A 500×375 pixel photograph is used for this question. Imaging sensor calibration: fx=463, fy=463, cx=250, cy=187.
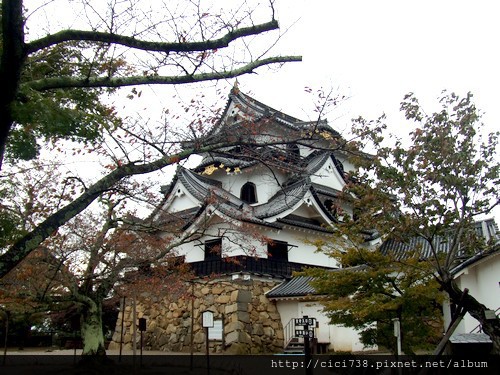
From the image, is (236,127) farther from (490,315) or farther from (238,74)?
Result: (490,315)

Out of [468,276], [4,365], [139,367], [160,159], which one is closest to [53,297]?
[139,367]

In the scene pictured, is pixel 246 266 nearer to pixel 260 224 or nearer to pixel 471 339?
pixel 260 224

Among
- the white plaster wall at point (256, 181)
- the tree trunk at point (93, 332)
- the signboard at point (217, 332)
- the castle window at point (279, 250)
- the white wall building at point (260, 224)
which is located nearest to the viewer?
the tree trunk at point (93, 332)

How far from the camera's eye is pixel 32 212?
11289mm

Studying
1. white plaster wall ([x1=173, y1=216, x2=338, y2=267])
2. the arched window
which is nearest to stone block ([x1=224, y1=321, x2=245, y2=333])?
white plaster wall ([x1=173, y1=216, x2=338, y2=267])

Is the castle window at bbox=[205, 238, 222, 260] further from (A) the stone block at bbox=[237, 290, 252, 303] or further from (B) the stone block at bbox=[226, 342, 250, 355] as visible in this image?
(B) the stone block at bbox=[226, 342, 250, 355]

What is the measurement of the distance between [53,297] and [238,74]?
924cm

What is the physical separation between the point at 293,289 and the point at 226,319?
2.95m

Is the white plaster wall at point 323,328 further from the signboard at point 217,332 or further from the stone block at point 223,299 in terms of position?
the signboard at point 217,332

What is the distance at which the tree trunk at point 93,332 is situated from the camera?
41.7ft

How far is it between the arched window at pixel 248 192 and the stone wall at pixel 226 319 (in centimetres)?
461

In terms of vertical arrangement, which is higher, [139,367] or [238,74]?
[238,74]

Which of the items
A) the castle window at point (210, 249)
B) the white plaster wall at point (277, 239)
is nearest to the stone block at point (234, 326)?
the white plaster wall at point (277, 239)

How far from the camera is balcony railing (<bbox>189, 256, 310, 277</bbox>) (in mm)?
19000
